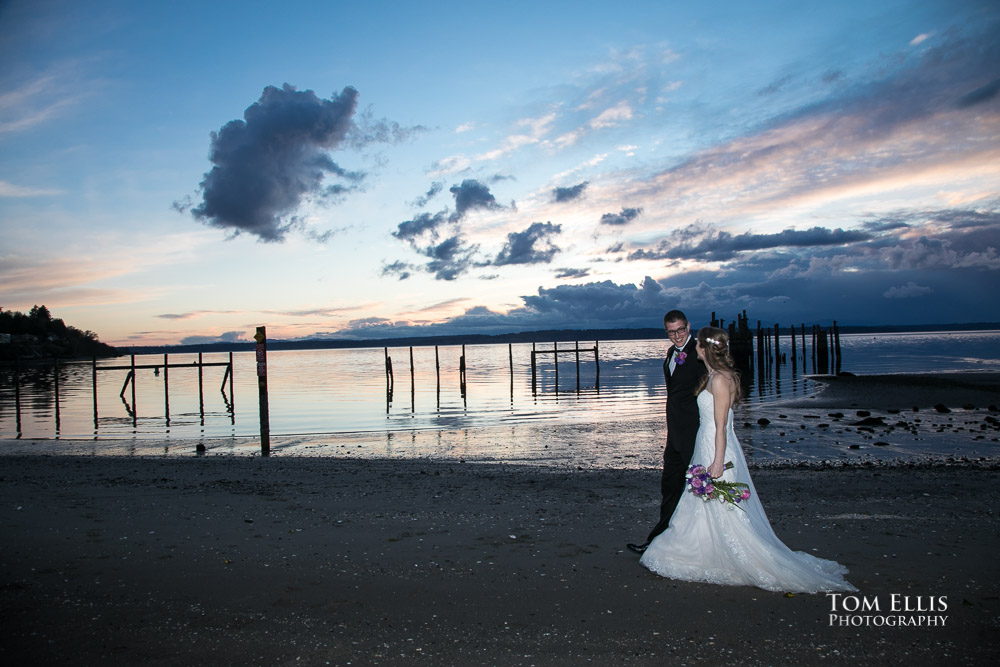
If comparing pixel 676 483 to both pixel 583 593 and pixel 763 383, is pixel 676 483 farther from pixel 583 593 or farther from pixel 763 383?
pixel 763 383

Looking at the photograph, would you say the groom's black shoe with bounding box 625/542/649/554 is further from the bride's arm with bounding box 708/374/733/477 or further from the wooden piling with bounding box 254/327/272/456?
the wooden piling with bounding box 254/327/272/456

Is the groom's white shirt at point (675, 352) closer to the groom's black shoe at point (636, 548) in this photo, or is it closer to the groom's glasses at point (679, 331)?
the groom's glasses at point (679, 331)

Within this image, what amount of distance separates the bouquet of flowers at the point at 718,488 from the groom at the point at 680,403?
0.79 ft

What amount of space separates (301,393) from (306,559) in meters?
30.3

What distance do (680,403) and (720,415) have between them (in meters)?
0.42

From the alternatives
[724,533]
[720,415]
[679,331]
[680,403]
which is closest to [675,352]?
[679,331]

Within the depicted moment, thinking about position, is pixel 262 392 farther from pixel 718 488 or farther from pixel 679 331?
pixel 718 488

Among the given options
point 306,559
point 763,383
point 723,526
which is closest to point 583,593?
point 723,526

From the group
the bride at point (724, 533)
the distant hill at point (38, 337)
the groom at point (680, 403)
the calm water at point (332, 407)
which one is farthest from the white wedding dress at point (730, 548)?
the distant hill at point (38, 337)

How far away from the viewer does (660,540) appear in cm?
538

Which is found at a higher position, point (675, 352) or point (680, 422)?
point (675, 352)

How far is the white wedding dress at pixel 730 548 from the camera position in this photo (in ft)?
15.9

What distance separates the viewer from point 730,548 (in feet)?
16.3

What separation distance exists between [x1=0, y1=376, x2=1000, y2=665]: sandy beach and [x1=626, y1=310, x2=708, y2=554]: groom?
0.82 meters
